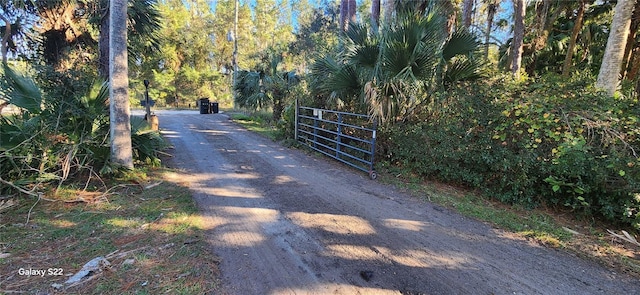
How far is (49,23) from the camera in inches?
292

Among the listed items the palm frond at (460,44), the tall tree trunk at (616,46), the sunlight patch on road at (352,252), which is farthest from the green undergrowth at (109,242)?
the tall tree trunk at (616,46)

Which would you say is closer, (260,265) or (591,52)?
(260,265)

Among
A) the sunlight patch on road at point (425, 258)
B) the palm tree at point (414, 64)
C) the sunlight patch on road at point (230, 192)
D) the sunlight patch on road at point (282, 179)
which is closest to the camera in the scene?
the sunlight patch on road at point (425, 258)

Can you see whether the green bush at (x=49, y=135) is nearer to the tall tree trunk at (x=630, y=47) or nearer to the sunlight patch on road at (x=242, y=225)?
the sunlight patch on road at (x=242, y=225)

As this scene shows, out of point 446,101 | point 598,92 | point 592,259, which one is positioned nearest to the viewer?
point 592,259

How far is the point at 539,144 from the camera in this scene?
389cm

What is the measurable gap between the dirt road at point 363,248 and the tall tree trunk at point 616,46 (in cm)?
449

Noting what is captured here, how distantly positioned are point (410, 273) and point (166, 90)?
3258 cm

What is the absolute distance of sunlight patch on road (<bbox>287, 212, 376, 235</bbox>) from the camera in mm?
3342

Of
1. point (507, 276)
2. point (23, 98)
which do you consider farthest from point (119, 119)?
point (507, 276)

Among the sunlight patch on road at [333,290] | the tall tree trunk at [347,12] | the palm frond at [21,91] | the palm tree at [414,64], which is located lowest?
the sunlight patch on road at [333,290]

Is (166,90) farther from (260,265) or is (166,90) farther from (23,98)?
(260,265)

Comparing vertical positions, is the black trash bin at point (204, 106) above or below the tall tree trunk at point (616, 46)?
below

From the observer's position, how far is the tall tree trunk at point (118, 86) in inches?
190
